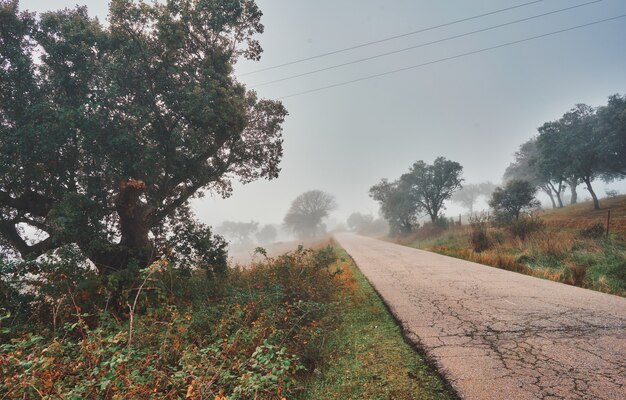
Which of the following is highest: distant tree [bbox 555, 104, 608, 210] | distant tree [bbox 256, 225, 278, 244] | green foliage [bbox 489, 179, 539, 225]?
distant tree [bbox 555, 104, 608, 210]

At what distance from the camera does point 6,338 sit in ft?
14.4

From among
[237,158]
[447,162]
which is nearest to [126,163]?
[237,158]

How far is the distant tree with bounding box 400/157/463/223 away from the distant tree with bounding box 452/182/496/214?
85.6 metres

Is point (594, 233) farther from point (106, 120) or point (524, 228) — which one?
point (106, 120)

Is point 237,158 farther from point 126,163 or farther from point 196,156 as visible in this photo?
point 126,163

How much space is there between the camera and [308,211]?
228 feet

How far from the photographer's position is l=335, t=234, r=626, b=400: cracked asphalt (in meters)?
2.91

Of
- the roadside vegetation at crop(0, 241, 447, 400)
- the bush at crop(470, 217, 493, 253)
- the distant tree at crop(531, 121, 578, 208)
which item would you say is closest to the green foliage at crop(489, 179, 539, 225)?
the distant tree at crop(531, 121, 578, 208)

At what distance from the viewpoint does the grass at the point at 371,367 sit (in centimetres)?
312

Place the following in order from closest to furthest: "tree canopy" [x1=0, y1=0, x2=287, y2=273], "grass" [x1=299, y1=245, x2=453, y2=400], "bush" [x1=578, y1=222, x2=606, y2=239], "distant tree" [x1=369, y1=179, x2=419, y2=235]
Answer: "grass" [x1=299, y1=245, x2=453, y2=400]
"tree canopy" [x1=0, y1=0, x2=287, y2=273]
"bush" [x1=578, y1=222, x2=606, y2=239]
"distant tree" [x1=369, y1=179, x2=419, y2=235]

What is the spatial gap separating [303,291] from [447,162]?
29.3 metres

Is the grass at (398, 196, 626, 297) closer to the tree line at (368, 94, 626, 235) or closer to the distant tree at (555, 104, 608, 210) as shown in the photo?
the tree line at (368, 94, 626, 235)

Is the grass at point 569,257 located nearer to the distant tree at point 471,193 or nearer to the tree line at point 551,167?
the tree line at point 551,167

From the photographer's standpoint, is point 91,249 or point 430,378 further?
point 91,249
